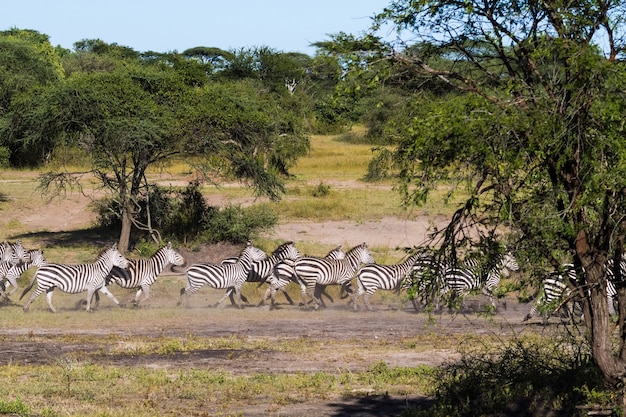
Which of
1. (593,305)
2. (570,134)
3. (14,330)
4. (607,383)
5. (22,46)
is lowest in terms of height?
(14,330)

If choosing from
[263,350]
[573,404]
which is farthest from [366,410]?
[263,350]

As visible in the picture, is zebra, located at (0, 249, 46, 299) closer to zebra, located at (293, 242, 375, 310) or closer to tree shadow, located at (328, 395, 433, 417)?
zebra, located at (293, 242, 375, 310)

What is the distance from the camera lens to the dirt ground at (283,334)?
13.7 m

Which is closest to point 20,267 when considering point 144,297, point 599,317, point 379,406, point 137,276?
point 137,276

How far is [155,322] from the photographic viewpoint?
18578mm

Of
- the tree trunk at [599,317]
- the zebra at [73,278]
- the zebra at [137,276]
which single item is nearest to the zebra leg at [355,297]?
the zebra at [137,276]

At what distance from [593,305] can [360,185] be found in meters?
31.5

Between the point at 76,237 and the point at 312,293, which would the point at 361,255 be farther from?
the point at 76,237

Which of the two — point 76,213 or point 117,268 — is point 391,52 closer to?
point 117,268

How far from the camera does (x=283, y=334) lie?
17.3m

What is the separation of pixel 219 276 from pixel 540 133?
44.4ft

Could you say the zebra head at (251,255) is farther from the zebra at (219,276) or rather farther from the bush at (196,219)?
the bush at (196,219)

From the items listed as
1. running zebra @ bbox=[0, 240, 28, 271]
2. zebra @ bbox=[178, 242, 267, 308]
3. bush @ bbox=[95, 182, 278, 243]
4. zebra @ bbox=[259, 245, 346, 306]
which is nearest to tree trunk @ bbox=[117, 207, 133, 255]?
bush @ bbox=[95, 182, 278, 243]

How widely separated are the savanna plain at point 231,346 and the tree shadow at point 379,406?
0.07 feet
